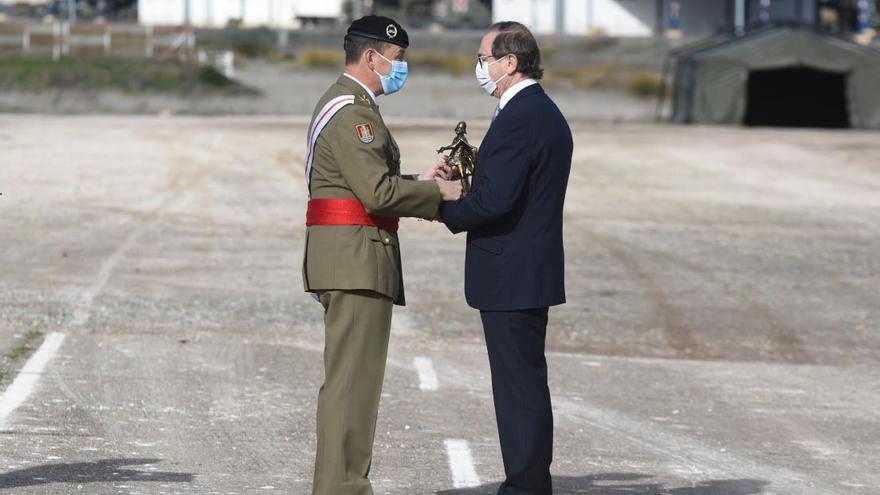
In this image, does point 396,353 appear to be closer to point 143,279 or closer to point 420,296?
point 420,296

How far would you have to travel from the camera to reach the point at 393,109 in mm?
47562

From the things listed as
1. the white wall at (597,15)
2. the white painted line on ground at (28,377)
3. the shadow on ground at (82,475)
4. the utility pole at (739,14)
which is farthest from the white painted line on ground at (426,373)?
the white wall at (597,15)

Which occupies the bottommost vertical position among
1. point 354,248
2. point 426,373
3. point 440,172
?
point 426,373

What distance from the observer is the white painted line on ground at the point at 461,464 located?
759 centimetres

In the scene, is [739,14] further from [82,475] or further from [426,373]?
[82,475]

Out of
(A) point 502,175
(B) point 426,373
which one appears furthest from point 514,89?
(B) point 426,373

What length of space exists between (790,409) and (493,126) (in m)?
4.55

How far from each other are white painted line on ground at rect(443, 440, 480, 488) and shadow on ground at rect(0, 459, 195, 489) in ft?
4.16

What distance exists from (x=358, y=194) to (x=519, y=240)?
691 mm

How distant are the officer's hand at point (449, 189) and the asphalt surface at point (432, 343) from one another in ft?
5.38

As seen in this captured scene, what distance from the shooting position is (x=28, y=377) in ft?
32.9

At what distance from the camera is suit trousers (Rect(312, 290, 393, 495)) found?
20.6ft

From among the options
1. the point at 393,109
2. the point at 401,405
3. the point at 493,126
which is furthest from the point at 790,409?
the point at 393,109

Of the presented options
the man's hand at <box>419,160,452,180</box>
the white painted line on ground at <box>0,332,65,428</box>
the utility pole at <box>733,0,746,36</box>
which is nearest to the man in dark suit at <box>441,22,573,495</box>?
the man's hand at <box>419,160,452,180</box>
